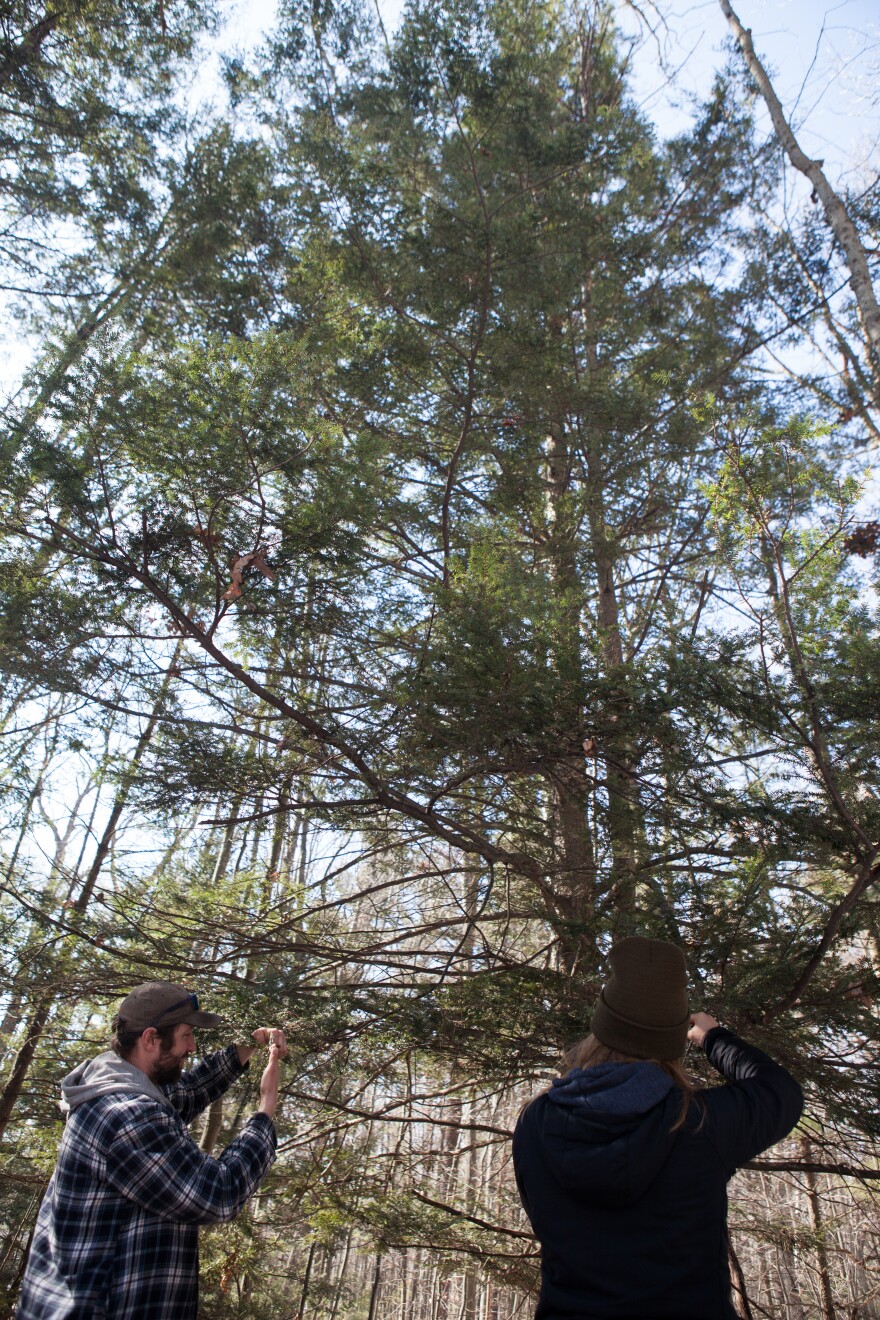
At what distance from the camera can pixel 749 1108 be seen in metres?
1.82

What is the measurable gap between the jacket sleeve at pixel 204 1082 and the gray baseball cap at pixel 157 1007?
0.26 m

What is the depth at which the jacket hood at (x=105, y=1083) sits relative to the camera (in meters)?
2.18

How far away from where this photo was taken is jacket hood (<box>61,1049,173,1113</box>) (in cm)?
218

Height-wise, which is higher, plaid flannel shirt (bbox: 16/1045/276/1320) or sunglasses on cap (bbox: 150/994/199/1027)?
sunglasses on cap (bbox: 150/994/199/1027)

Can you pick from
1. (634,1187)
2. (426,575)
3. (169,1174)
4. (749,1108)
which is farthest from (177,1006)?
(426,575)

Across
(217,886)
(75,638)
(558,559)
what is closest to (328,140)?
(558,559)

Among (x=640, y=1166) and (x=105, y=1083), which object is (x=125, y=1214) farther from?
(x=640, y=1166)

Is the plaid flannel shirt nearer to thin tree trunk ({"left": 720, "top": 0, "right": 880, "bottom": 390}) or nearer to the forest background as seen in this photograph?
the forest background

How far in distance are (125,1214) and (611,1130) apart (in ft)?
4.12

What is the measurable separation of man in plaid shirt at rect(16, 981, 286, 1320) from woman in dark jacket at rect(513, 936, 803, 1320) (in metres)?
0.81

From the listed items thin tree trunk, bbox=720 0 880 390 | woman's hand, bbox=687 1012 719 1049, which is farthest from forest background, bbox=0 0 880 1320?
woman's hand, bbox=687 1012 719 1049

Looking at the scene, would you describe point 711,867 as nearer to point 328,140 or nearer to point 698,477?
point 698,477

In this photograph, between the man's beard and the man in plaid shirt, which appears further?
the man's beard

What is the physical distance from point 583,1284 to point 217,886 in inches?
196
